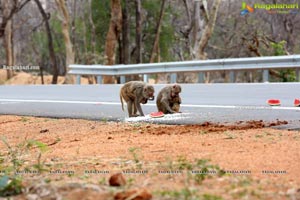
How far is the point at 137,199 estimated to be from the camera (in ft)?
11.8

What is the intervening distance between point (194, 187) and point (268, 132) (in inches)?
137

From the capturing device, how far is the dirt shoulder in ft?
13.4

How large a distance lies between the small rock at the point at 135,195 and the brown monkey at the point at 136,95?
6073mm

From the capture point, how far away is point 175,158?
5402 millimetres

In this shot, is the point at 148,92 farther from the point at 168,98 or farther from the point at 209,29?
the point at 209,29

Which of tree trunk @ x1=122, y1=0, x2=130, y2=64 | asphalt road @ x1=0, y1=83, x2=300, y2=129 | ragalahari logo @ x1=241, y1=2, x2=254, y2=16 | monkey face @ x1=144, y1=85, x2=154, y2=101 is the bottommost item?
asphalt road @ x1=0, y1=83, x2=300, y2=129

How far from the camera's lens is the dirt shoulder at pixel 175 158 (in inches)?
161

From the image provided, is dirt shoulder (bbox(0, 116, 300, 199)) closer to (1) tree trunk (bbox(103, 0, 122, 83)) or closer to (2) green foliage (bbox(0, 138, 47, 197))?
(2) green foliage (bbox(0, 138, 47, 197))

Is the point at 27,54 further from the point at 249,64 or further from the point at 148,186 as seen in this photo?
the point at 148,186

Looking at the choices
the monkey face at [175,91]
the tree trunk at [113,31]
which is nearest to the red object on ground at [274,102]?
the monkey face at [175,91]

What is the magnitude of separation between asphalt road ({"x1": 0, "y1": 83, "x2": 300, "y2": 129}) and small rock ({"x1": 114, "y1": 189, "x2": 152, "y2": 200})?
4.59 m

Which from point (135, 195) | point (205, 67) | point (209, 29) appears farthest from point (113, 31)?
point (135, 195)

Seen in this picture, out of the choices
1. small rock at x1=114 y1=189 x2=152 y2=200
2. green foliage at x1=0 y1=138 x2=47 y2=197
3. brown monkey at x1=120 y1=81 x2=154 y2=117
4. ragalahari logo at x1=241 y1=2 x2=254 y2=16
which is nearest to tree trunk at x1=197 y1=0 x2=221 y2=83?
ragalahari logo at x1=241 y1=2 x2=254 y2=16

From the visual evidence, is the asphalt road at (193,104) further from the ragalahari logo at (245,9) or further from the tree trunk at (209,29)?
the ragalahari logo at (245,9)
